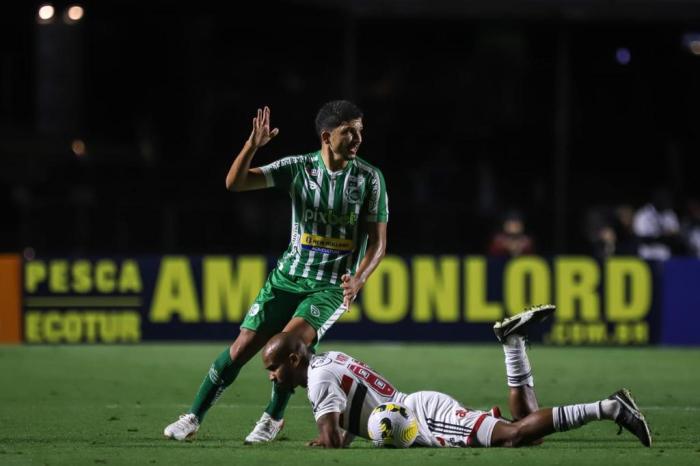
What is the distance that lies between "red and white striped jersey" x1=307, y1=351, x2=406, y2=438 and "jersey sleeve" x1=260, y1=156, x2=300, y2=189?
1188 millimetres

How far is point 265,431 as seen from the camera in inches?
329

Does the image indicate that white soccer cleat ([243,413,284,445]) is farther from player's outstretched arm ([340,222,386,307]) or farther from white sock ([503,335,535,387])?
white sock ([503,335,535,387])

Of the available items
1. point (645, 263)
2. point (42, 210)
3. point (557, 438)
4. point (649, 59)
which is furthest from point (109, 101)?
point (557, 438)

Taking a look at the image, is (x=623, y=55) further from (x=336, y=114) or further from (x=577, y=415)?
(x=577, y=415)

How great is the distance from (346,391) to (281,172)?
1529 millimetres

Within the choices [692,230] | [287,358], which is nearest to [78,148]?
[692,230]

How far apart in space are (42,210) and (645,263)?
30.2 ft

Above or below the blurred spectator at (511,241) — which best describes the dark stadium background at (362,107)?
above

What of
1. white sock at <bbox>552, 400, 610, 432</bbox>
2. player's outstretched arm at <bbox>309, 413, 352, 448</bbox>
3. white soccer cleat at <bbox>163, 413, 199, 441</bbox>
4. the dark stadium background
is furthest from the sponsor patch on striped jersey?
the dark stadium background

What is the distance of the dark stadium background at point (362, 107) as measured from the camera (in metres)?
20.8

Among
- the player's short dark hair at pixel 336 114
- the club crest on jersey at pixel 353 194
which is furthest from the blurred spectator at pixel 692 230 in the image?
the player's short dark hair at pixel 336 114

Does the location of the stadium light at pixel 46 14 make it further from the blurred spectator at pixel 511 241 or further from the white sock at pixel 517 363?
the white sock at pixel 517 363

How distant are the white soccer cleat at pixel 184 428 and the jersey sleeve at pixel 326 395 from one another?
106cm

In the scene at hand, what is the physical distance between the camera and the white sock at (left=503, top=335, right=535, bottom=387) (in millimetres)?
8141
